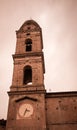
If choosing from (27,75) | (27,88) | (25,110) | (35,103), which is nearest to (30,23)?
(27,75)

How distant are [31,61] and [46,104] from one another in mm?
5804

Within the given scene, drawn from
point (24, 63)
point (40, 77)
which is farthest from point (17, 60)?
point (40, 77)

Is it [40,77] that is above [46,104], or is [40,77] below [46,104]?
above

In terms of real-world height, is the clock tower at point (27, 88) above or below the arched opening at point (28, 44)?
below

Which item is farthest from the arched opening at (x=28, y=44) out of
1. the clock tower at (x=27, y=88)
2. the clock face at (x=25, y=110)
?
the clock face at (x=25, y=110)

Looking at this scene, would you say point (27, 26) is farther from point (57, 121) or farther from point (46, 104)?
point (57, 121)

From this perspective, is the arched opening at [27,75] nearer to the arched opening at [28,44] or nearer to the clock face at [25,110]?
the arched opening at [28,44]

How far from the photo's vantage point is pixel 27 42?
28.9 meters

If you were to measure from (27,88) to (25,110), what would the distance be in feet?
8.53

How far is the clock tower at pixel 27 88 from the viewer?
67.8 feet

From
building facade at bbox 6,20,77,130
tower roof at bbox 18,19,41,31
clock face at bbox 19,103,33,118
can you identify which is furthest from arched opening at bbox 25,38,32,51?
clock face at bbox 19,103,33,118

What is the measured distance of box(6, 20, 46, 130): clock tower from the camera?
814 inches

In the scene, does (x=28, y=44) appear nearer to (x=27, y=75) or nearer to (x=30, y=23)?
(x=27, y=75)

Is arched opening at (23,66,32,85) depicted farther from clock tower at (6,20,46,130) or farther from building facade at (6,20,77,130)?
building facade at (6,20,77,130)
